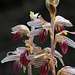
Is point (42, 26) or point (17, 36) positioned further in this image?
point (17, 36)

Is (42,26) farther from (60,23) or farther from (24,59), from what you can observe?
(24,59)

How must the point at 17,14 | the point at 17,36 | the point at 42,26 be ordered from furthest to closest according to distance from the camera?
1. the point at 17,14
2. the point at 17,36
3. the point at 42,26

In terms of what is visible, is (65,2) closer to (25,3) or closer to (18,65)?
(25,3)

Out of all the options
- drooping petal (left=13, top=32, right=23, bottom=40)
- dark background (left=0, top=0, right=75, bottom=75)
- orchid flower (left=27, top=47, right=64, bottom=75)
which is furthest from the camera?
dark background (left=0, top=0, right=75, bottom=75)

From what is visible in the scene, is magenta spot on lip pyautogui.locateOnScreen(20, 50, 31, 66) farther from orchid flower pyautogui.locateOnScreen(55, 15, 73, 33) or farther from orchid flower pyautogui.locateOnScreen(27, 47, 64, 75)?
orchid flower pyautogui.locateOnScreen(55, 15, 73, 33)

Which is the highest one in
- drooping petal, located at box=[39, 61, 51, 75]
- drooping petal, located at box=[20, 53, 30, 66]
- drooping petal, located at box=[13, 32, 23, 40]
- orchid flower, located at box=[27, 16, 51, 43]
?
orchid flower, located at box=[27, 16, 51, 43]

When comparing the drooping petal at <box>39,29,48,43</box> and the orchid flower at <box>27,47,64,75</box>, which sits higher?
the drooping petal at <box>39,29,48,43</box>

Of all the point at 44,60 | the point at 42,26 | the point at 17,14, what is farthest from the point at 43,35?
the point at 17,14

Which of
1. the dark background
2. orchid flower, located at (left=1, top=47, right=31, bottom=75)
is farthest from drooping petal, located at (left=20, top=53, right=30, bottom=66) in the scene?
the dark background

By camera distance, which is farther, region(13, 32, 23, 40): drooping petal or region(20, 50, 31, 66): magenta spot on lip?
region(13, 32, 23, 40): drooping petal

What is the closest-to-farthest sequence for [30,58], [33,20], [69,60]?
1. [30,58]
2. [33,20]
3. [69,60]

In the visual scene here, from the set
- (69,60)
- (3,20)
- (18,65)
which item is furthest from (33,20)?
(3,20)
